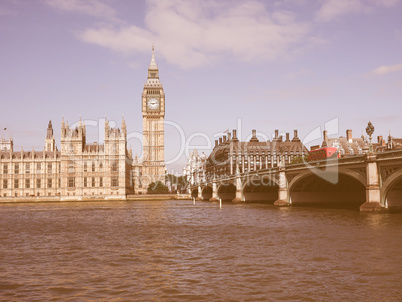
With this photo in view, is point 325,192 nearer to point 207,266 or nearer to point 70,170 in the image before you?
point 207,266

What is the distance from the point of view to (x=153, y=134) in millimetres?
182750

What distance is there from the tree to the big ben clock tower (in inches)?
444

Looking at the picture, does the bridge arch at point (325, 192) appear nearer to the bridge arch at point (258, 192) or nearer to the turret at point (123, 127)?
the bridge arch at point (258, 192)

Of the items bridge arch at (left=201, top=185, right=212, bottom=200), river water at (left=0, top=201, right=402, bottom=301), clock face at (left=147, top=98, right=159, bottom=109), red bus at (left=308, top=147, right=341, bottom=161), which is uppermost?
clock face at (left=147, top=98, right=159, bottom=109)

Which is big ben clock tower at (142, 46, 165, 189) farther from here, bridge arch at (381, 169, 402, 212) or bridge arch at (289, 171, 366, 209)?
bridge arch at (381, 169, 402, 212)

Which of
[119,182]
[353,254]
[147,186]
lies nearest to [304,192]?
[353,254]

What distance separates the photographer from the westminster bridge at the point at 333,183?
42438 mm

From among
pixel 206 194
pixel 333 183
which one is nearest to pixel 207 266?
pixel 333 183

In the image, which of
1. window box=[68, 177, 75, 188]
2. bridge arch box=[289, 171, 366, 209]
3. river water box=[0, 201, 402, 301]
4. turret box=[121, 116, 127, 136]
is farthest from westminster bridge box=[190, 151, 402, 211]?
window box=[68, 177, 75, 188]

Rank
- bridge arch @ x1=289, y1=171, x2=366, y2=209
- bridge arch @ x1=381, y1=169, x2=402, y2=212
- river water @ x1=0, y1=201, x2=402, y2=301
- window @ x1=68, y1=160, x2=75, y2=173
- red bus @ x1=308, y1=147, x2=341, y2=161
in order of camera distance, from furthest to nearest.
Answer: window @ x1=68, y1=160, x2=75, y2=173
bridge arch @ x1=289, y1=171, x2=366, y2=209
red bus @ x1=308, y1=147, x2=341, y2=161
bridge arch @ x1=381, y1=169, x2=402, y2=212
river water @ x1=0, y1=201, x2=402, y2=301

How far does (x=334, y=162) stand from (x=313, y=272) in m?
34.1

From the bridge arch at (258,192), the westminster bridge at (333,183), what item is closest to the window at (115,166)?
the westminster bridge at (333,183)

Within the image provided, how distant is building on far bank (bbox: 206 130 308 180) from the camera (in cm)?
16175

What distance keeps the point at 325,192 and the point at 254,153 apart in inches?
3590
